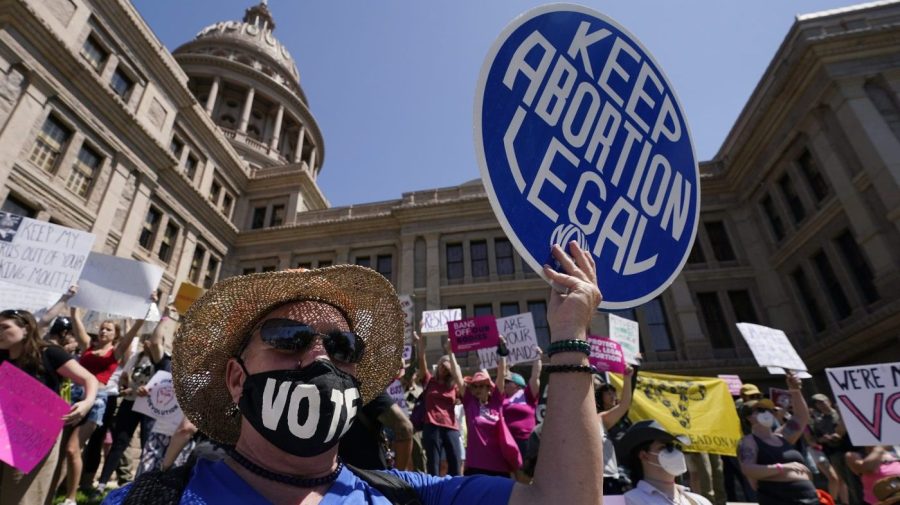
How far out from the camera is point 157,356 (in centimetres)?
608

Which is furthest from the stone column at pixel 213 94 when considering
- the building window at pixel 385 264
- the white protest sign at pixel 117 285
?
the white protest sign at pixel 117 285

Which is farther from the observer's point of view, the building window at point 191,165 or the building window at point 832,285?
the building window at point 191,165

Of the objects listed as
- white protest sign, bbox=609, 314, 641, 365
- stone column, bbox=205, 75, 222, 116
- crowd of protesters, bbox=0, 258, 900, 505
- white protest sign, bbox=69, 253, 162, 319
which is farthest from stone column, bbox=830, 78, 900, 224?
stone column, bbox=205, 75, 222, 116

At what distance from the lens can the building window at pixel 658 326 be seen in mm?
21292

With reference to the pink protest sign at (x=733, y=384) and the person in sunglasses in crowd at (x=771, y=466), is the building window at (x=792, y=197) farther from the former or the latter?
the person in sunglasses in crowd at (x=771, y=466)

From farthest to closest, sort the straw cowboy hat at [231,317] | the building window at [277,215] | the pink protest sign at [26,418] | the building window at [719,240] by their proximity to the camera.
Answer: the building window at [277,215]
the building window at [719,240]
the pink protest sign at [26,418]
the straw cowboy hat at [231,317]

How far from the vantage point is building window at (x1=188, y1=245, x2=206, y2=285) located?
78.8 feet

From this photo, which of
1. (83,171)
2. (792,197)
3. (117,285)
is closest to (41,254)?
(117,285)

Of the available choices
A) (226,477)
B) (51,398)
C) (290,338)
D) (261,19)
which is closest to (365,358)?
(290,338)

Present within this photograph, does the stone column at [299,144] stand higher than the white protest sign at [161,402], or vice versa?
the stone column at [299,144]

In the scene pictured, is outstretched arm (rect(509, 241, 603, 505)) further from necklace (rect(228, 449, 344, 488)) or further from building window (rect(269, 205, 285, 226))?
building window (rect(269, 205, 285, 226))

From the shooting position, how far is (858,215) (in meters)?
15.7

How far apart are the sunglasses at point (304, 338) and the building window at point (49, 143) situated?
807 inches

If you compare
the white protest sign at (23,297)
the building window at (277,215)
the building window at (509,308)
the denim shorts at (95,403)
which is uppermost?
the building window at (277,215)
